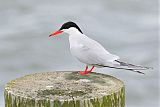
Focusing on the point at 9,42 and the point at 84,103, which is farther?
the point at 9,42

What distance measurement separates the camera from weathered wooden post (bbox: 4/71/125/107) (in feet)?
11.5

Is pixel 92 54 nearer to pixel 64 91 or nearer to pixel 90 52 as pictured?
pixel 90 52

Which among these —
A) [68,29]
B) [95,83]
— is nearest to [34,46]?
[68,29]

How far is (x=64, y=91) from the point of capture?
3.72m

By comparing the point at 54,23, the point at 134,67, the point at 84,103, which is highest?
the point at 54,23

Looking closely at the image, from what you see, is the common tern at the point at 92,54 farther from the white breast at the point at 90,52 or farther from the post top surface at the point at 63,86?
the post top surface at the point at 63,86

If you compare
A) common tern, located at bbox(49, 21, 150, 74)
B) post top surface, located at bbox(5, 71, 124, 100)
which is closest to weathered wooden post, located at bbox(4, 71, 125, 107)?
post top surface, located at bbox(5, 71, 124, 100)

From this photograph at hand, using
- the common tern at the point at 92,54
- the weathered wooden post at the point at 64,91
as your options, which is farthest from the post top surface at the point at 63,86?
the common tern at the point at 92,54

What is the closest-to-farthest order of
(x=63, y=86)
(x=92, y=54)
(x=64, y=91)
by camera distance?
(x=64, y=91), (x=63, y=86), (x=92, y=54)

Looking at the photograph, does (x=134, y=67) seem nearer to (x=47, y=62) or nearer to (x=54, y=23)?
(x=47, y=62)

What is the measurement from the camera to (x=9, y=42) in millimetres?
10711

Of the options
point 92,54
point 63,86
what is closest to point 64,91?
point 63,86

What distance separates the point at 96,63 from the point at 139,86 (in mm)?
4856

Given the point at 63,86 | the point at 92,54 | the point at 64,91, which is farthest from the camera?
the point at 92,54
